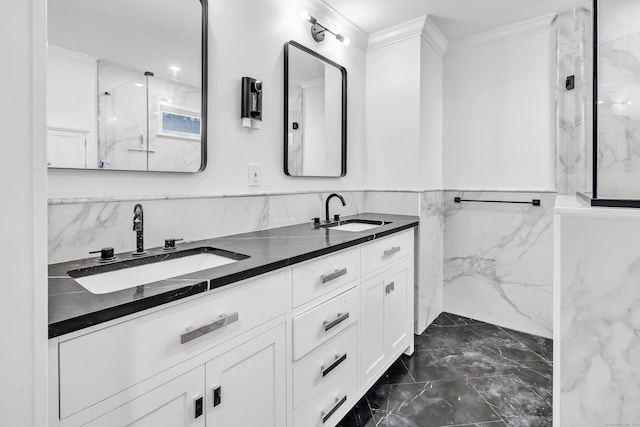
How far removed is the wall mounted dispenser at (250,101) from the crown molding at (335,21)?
29.5 inches

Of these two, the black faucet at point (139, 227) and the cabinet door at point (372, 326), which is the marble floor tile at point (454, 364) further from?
the black faucet at point (139, 227)

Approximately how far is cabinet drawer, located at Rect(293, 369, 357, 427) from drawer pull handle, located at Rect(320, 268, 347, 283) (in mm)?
489

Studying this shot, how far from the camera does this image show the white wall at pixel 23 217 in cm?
53

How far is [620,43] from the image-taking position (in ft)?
2.86

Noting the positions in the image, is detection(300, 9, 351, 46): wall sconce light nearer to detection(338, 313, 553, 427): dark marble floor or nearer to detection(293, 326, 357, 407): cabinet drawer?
detection(293, 326, 357, 407): cabinet drawer

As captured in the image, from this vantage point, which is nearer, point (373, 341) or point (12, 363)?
point (12, 363)

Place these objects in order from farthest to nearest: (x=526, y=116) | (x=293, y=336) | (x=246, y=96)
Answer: (x=526, y=116), (x=246, y=96), (x=293, y=336)

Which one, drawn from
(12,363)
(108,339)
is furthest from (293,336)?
(12,363)

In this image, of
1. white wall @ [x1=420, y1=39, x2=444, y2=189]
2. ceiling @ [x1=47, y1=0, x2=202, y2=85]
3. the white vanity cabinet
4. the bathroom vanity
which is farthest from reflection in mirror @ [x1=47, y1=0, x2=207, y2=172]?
white wall @ [x1=420, y1=39, x2=444, y2=189]

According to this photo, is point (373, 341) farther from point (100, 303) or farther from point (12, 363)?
point (12, 363)

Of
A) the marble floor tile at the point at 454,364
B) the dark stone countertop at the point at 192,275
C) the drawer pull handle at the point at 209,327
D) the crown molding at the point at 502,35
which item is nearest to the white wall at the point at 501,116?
the crown molding at the point at 502,35

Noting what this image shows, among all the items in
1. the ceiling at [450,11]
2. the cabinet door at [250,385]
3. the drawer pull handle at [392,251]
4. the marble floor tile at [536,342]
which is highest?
the ceiling at [450,11]

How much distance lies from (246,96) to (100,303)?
4.16 feet

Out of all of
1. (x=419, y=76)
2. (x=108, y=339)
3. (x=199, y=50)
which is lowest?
(x=108, y=339)
